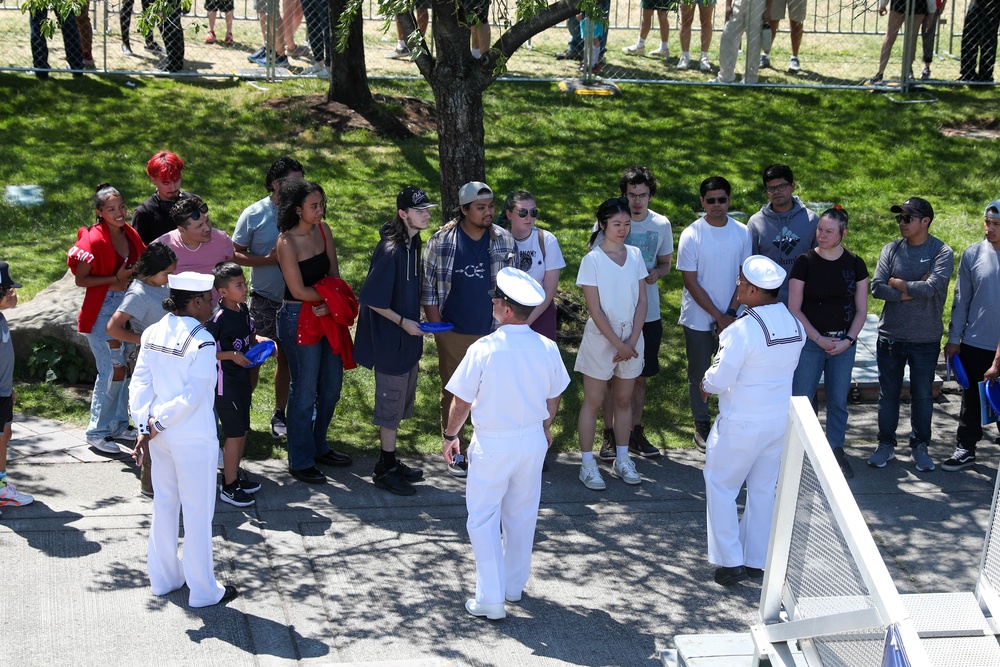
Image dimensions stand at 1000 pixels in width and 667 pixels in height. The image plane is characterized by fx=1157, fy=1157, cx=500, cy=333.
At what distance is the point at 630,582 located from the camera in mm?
6410

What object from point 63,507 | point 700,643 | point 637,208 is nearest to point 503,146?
point 637,208

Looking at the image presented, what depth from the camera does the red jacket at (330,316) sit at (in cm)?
726

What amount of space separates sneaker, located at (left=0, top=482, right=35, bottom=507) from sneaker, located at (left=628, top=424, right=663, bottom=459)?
3902mm

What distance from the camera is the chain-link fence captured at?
1462 cm

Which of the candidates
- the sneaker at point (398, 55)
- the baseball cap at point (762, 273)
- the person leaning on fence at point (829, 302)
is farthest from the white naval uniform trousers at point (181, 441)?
the sneaker at point (398, 55)

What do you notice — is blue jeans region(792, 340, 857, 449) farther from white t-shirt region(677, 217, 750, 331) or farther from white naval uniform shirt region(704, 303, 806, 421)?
white naval uniform shirt region(704, 303, 806, 421)

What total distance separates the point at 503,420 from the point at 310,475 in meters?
2.13

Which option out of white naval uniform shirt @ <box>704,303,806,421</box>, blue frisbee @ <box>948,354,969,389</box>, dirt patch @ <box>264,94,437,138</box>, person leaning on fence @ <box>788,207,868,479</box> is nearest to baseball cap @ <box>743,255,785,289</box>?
white naval uniform shirt @ <box>704,303,806,421</box>

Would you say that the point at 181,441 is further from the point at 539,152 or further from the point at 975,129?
the point at 975,129

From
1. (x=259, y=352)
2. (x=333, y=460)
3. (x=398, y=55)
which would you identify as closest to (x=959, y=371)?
(x=333, y=460)

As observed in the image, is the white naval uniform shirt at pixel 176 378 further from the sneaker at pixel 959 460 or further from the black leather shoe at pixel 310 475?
the sneaker at pixel 959 460

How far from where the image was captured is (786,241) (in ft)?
26.2

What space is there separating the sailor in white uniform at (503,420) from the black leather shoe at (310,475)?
5.55 ft

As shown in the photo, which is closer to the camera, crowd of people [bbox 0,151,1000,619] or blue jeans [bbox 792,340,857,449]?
crowd of people [bbox 0,151,1000,619]
